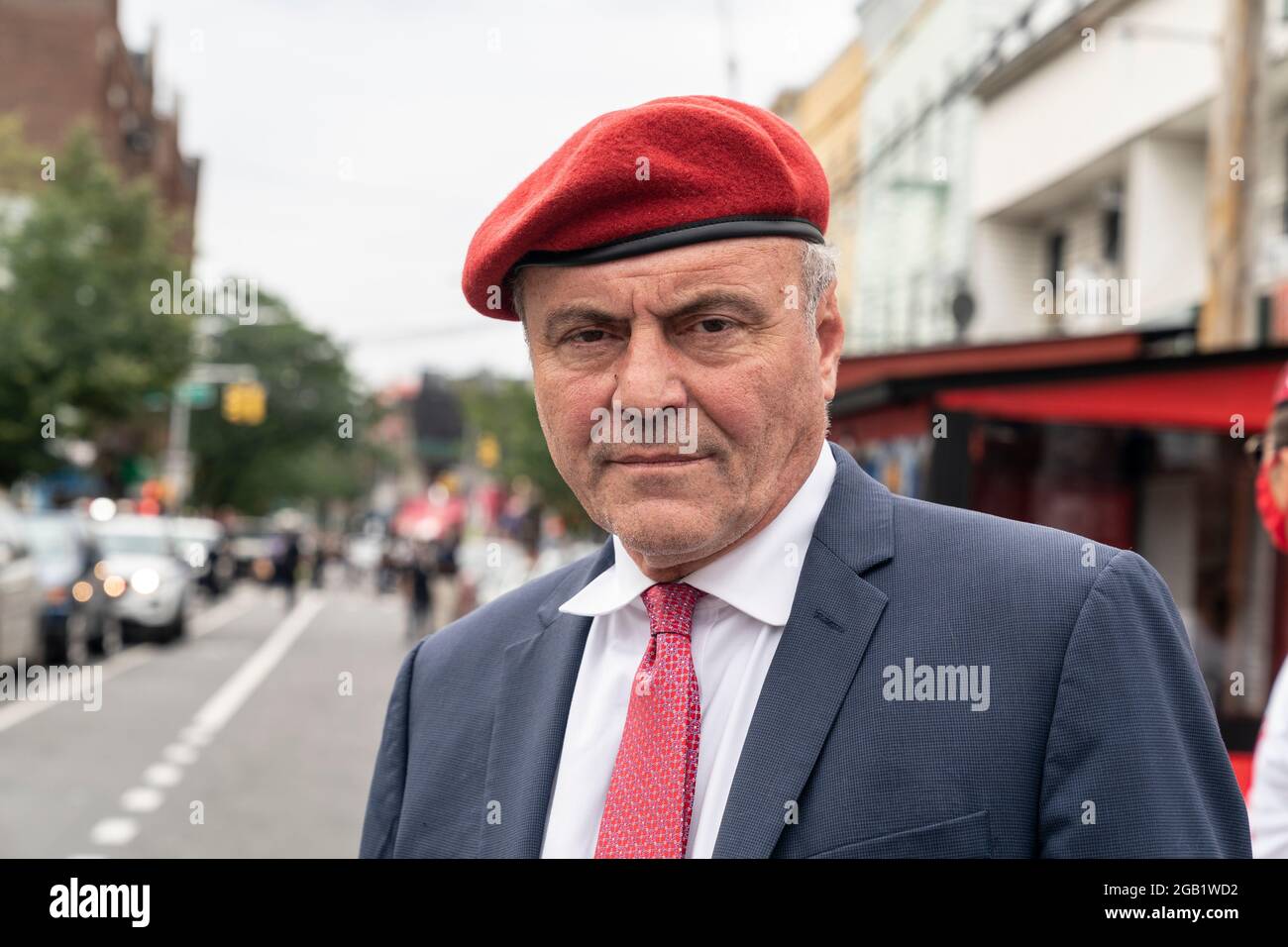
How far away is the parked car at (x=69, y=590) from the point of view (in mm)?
14875

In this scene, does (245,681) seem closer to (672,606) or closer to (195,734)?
(195,734)

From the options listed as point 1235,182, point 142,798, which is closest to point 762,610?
A: point 1235,182

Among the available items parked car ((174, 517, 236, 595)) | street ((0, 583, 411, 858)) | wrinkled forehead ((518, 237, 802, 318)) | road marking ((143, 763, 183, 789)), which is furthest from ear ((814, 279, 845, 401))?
parked car ((174, 517, 236, 595))

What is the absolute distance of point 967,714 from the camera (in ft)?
4.89

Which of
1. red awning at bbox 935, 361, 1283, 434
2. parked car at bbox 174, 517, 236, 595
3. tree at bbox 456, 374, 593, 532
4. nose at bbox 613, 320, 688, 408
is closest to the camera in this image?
nose at bbox 613, 320, 688, 408

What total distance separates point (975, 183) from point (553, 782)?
15.0 metres

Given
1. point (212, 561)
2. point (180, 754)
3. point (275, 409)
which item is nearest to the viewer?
point (180, 754)

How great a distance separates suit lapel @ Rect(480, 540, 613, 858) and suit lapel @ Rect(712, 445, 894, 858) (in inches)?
11.6

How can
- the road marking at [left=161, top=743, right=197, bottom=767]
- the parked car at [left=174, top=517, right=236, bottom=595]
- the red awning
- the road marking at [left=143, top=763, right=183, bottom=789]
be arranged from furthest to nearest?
the parked car at [left=174, top=517, right=236, bottom=595], the road marking at [left=161, top=743, right=197, bottom=767], the road marking at [left=143, top=763, right=183, bottom=789], the red awning

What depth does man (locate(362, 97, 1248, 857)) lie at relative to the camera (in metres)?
1.46

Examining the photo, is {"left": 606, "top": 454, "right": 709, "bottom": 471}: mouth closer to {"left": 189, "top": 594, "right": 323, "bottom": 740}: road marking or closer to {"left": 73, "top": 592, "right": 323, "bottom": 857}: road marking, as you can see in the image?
{"left": 73, "top": 592, "right": 323, "bottom": 857}: road marking

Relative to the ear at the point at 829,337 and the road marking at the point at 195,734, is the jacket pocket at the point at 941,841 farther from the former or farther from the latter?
the road marking at the point at 195,734

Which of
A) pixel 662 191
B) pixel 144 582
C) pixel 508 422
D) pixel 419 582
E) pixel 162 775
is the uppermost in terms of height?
pixel 508 422

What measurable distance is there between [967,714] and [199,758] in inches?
399
